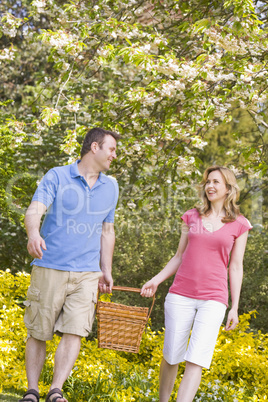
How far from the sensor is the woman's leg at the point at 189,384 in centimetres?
321

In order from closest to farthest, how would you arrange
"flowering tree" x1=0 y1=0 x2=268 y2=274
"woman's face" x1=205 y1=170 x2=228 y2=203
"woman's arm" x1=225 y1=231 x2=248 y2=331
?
"woman's arm" x1=225 y1=231 x2=248 y2=331, "woman's face" x1=205 y1=170 x2=228 y2=203, "flowering tree" x1=0 y1=0 x2=268 y2=274

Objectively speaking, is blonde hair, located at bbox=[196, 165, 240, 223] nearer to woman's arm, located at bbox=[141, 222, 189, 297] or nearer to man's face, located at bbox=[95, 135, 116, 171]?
woman's arm, located at bbox=[141, 222, 189, 297]

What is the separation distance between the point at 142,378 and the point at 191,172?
2.34 meters

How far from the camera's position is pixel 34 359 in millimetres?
3332

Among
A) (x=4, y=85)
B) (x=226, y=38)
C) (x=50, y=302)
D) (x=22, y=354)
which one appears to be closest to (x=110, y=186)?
(x=50, y=302)

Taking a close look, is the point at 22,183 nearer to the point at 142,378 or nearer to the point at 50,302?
the point at 142,378

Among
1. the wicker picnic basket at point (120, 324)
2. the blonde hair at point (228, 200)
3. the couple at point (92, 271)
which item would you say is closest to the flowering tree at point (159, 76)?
the blonde hair at point (228, 200)

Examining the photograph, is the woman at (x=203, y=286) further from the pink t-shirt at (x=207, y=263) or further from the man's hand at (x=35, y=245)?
the man's hand at (x=35, y=245)

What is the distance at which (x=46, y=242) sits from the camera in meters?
3.32

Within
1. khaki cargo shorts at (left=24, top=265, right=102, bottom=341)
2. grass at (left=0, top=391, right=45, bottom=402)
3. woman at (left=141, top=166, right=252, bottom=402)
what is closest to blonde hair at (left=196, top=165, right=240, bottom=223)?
woman at (left=141, top=166, right=252, bottom=402)

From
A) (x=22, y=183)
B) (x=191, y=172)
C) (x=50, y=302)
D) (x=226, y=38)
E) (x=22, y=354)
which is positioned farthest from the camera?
(x=22, y=183)

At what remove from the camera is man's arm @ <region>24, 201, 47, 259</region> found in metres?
2.99

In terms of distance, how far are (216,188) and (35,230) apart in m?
1.35

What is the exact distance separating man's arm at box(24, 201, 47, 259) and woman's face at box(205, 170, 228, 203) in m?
1.19
